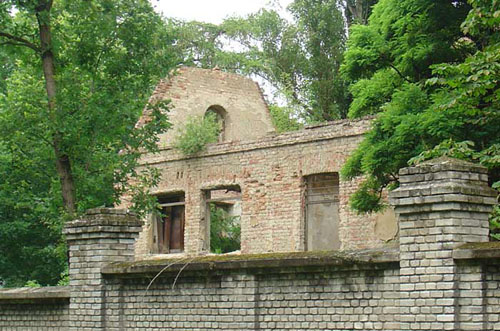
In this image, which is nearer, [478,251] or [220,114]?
[478,251]

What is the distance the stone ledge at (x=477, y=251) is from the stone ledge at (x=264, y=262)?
70 cm

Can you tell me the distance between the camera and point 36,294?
40.5 ft

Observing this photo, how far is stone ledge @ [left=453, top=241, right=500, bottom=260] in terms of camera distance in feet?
24.7

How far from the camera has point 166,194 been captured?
25.0 meters

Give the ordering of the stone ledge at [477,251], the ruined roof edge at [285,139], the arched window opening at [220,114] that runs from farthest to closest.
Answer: the arched window opening at [220,114] < the ruined roof edge at [285,139] < the stone ledge at [477,251]

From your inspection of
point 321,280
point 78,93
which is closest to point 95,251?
point 321,280

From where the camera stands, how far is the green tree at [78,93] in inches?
673

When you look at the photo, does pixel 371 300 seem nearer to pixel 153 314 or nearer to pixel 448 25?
pixel 153 314

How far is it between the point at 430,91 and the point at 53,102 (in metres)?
6.85

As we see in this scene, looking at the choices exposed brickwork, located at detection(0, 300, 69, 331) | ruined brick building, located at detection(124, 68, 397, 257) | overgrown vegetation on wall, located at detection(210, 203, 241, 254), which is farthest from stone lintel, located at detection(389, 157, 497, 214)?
overgrown vegetation on wall, located at detection(210, 203, 241, 254)

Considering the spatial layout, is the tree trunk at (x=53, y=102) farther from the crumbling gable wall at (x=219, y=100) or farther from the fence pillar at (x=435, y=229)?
the fence pillar at (x=435, y=229)

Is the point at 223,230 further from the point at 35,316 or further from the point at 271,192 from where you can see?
the point at 35,316

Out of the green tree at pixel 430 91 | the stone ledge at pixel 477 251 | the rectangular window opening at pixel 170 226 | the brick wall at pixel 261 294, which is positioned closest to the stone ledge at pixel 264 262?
the brick wall at pixel 261 294

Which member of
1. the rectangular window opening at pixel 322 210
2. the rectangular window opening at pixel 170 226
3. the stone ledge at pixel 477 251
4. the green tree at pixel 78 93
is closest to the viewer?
the stone ledge at pixel 477 251
